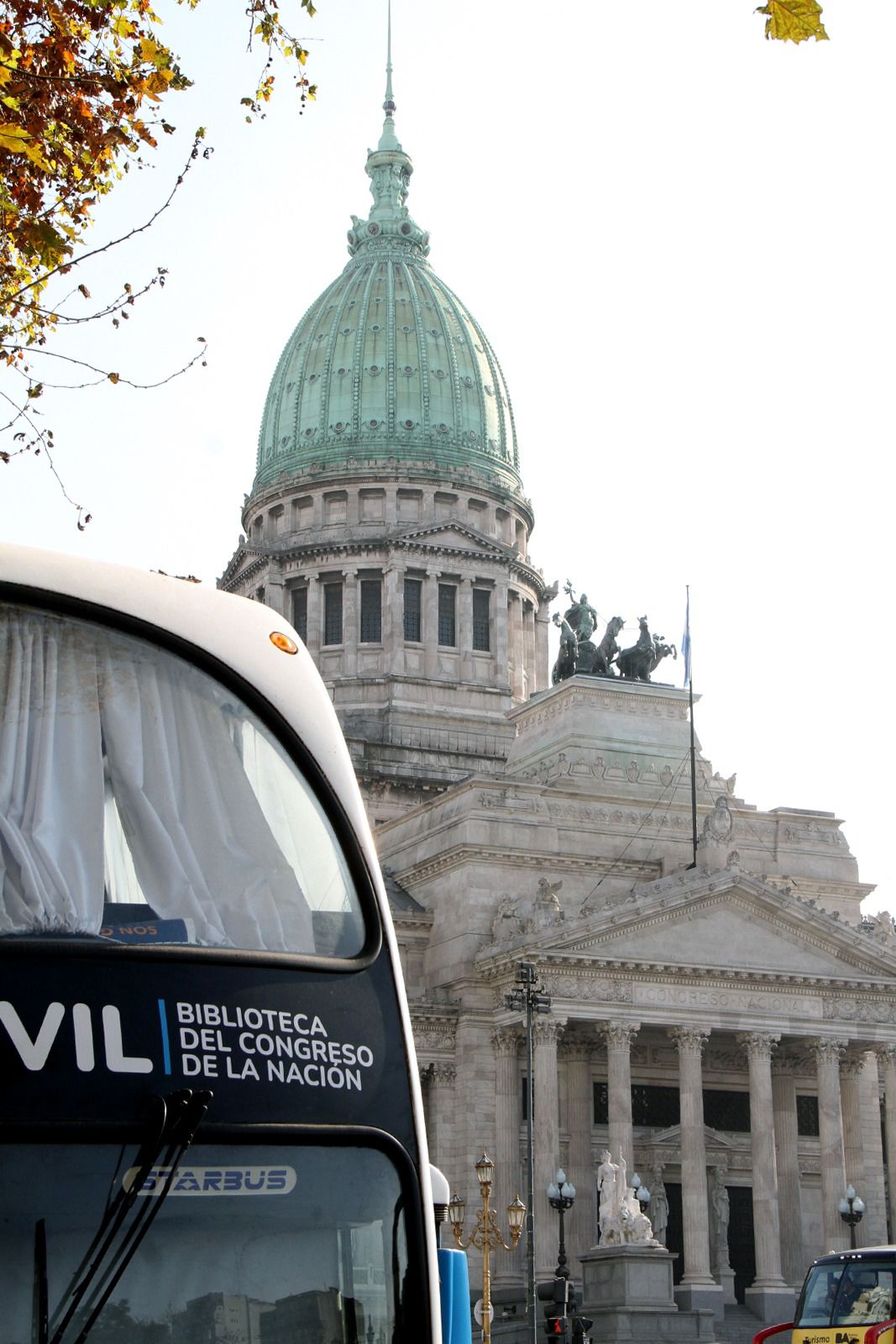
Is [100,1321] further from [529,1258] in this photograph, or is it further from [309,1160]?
[529,1258]

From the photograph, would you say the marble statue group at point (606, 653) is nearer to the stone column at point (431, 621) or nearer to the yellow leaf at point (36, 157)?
the stone column at point (431, 621)

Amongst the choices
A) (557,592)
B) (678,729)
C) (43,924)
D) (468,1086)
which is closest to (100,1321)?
(43,924)

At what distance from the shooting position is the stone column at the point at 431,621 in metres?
83.6

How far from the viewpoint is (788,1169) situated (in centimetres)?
5872

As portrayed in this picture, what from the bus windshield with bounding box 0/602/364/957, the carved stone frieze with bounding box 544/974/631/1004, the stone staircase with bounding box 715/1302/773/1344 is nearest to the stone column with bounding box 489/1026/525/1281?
the carved stone frieze with bounding box 544/974/631/1004

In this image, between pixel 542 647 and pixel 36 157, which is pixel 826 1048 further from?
pixel 36 157

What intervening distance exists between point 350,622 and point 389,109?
33035 mm

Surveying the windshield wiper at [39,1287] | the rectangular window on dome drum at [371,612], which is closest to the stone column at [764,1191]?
the rectangular window on dome drum at [371,612]

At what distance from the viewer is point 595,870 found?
62.0 meters

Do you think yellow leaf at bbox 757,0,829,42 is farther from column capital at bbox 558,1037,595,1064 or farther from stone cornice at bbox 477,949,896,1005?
column capital at bbox 558,1037,595,1064

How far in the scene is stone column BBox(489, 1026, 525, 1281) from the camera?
178 ft

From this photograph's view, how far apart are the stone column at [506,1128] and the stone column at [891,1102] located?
11.6 meters

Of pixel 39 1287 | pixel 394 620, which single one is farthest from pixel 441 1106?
pixel 39 1287

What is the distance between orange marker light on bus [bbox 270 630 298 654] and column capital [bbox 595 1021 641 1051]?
1841 inches
